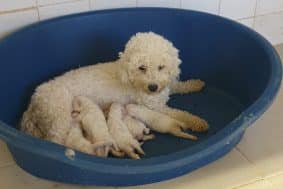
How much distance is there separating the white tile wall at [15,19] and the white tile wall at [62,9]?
0.03 meters

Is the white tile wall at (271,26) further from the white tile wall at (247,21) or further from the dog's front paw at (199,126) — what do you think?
the dog's front paw at (199,126)

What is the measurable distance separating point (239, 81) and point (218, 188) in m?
0.42

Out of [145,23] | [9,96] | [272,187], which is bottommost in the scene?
[272,187]

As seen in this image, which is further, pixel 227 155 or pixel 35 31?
pixel 35 31

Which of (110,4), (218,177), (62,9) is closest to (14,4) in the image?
(62,9)

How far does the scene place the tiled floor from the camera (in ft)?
3.63

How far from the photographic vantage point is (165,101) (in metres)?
1.33

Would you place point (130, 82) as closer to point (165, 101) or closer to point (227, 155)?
point (165, 101)

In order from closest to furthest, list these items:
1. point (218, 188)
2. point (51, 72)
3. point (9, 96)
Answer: point (218, 188) → point (9, 96) → point (51, 72)

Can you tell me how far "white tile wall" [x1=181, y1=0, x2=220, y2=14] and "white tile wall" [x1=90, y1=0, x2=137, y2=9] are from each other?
0.18 metres

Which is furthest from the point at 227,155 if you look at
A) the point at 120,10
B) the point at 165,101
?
the point at 120,10

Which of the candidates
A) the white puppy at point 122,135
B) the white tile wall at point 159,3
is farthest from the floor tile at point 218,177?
the white tile wall at point 159,3

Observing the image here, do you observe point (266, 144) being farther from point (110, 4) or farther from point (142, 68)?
point (110, 4)

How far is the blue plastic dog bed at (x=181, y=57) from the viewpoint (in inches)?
49.1
